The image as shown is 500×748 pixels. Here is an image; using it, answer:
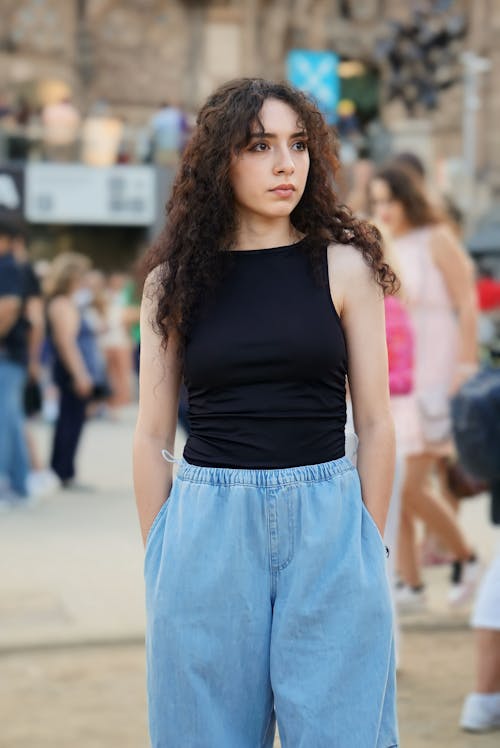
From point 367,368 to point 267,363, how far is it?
25 cm

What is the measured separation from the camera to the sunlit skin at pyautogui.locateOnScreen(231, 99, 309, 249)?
2.77 meters

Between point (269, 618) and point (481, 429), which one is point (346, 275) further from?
point (481, 429)

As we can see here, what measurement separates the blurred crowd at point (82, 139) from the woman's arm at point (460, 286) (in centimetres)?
1898

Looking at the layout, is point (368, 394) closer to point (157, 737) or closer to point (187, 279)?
point (187, 279)

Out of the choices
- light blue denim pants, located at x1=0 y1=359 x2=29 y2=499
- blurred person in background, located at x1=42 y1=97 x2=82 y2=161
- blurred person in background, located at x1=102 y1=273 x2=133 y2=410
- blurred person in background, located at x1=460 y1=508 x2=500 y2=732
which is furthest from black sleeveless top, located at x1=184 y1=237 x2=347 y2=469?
blurred person in background, located at x1=42 y1=97 x2=82 y2=161

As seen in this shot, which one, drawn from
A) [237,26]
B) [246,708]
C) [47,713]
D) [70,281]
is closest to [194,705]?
[246,708]

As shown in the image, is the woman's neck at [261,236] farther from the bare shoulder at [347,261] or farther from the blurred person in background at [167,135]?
the blurred person in background at [167,135]

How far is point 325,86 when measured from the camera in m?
23.8

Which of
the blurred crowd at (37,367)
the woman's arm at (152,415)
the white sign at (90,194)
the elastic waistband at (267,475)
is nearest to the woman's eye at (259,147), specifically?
the woman's arm at (152,415)

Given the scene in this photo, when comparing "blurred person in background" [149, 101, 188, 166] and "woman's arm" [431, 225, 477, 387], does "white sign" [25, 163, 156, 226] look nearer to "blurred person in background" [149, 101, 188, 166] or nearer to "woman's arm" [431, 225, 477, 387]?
"blurred person in background" [149, 101, 188, 166]

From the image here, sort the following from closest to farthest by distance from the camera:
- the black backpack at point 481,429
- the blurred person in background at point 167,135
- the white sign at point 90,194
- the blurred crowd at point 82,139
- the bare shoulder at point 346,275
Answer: the bare shoulder at point 346,275, the black backpack at point 481,429, the blurred crowd at point 82,139, the blurred person in background at point 167,135, the white sign at point 90,194

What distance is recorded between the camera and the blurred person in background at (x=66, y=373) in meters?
10.5

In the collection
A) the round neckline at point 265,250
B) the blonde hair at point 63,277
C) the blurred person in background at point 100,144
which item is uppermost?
the blurred person in background at point 100,144

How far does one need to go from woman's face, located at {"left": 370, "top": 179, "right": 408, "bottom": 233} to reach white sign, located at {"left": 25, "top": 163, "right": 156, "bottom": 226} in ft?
64.4
